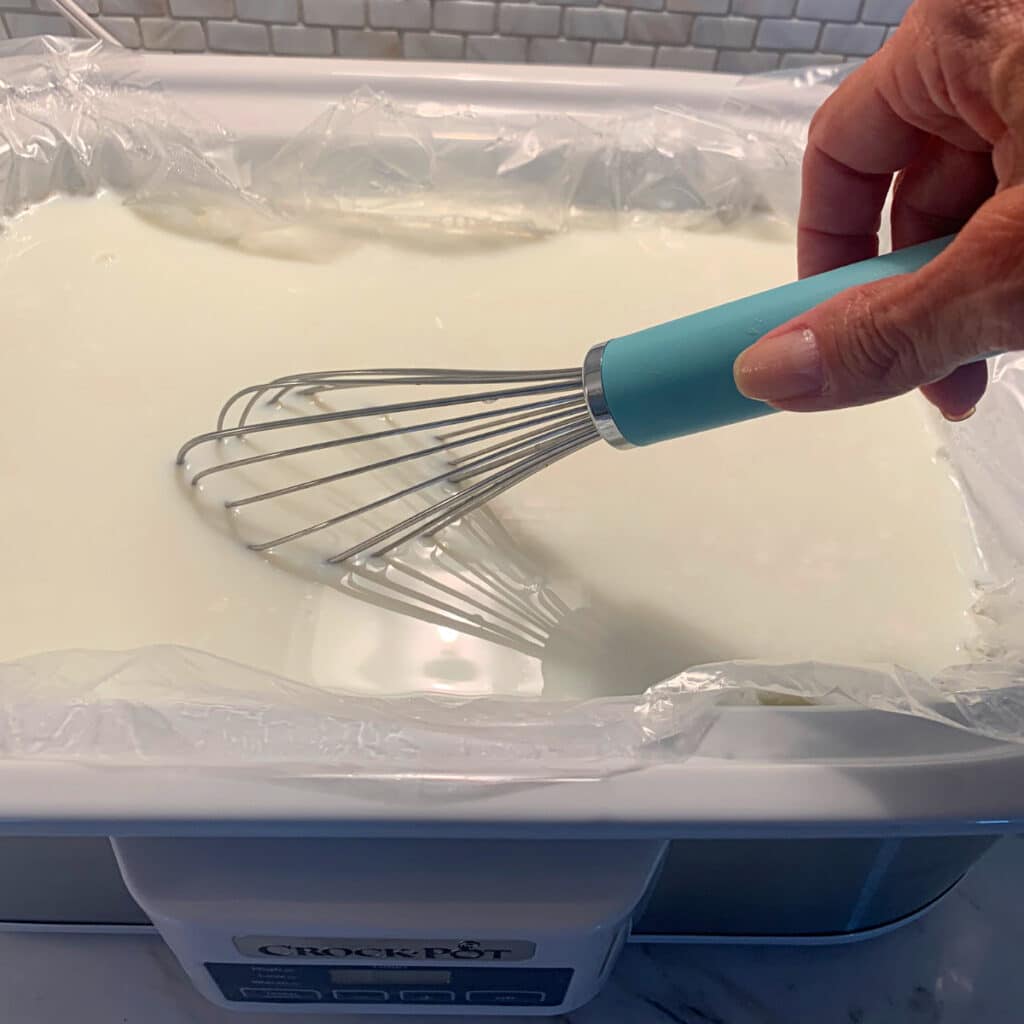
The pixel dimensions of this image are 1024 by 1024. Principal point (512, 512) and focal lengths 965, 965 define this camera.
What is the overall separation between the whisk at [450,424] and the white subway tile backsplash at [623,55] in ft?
1.17

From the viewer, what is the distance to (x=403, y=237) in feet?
2.12

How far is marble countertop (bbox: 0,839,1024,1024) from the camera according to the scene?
0.49 meters

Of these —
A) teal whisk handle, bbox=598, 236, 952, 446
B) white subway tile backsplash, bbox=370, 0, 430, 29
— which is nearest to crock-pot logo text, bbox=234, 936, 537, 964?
teal whisk handle, bbox=598, 236, 952, 446

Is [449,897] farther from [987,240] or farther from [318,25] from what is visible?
[318,25]

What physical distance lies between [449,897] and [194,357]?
37cm

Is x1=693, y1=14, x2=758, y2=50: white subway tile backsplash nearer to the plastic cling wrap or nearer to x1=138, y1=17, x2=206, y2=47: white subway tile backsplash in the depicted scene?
the plastic cling wrap

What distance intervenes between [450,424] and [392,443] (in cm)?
9

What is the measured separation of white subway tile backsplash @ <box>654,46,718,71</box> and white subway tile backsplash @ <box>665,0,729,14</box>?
0.03 metres

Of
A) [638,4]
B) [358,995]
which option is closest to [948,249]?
[358,995]

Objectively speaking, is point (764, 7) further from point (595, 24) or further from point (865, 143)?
point (865, 143)

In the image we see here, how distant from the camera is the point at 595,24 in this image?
0.75 m

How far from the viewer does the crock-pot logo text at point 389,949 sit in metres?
0.39

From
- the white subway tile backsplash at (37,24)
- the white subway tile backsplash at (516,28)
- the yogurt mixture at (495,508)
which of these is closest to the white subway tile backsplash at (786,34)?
the white subway tile backsplash at (516,28)

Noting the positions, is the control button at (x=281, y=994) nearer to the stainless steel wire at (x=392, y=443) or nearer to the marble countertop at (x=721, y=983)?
the marble countertop at (x=721, y=983)
